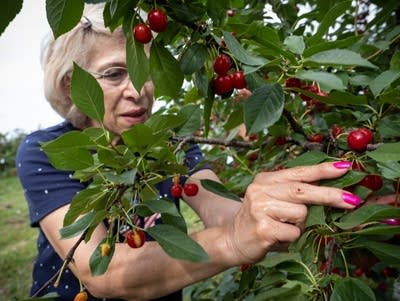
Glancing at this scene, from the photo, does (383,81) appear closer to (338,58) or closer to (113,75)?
(338,58)

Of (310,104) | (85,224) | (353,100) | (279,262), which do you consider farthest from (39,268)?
(353,100)

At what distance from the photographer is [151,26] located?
35.2 inches

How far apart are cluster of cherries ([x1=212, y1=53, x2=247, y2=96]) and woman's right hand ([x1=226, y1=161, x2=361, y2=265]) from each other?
253 millimetres

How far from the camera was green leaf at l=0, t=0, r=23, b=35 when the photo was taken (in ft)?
2.35

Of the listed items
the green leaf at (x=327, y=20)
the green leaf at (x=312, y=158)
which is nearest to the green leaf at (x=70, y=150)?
the green leaf at (x=312, y=158)

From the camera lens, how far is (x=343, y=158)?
101 centimetres

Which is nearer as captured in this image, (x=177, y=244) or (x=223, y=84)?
(x=177, y=244)

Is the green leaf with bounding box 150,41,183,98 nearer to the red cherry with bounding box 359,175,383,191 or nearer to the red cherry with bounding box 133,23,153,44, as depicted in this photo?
the red cherry with bounding box 133,23,153,44

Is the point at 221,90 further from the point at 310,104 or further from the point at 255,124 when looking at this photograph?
the point at 310,104

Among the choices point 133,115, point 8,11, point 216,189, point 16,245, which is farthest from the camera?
point 16,245

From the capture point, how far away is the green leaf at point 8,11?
0.71m

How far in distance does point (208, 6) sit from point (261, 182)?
0.46 m

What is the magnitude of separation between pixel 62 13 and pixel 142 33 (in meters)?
0.21

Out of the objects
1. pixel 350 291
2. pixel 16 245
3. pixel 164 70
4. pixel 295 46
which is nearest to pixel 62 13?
pixel 164 70
